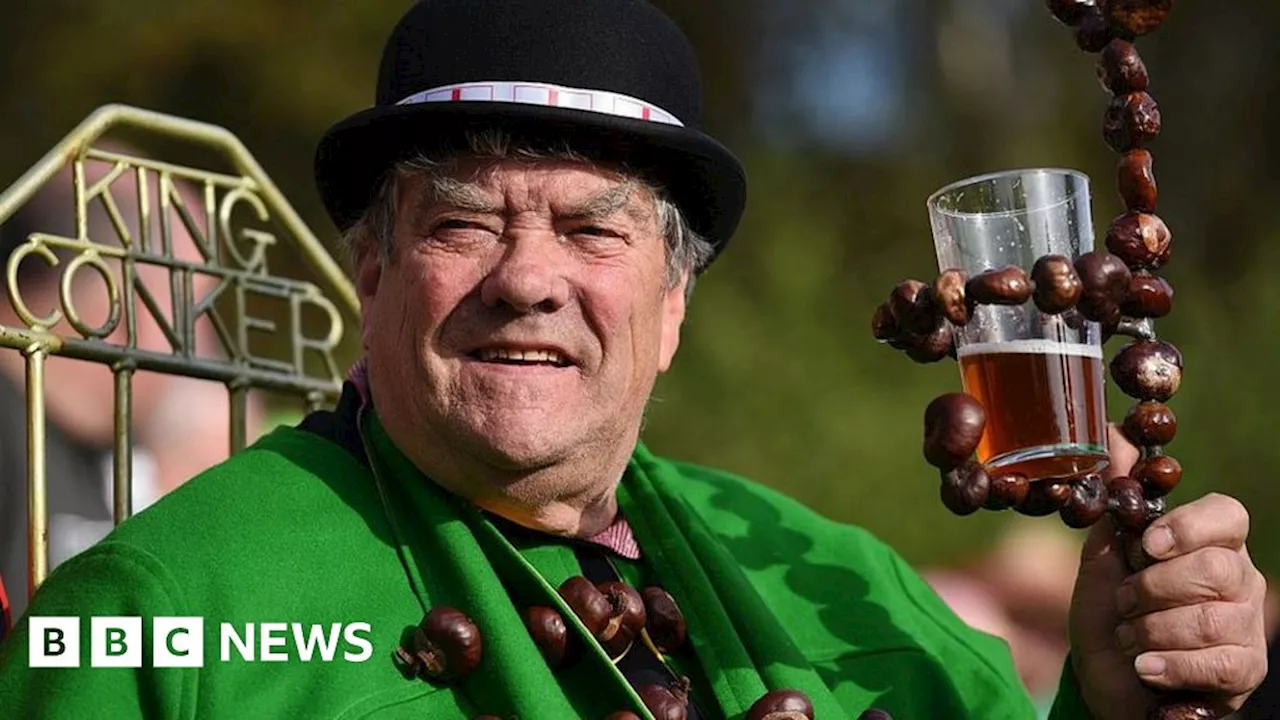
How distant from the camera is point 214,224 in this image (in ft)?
12.0

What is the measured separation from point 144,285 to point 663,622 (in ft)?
3.80

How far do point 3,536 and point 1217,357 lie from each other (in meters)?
5.81

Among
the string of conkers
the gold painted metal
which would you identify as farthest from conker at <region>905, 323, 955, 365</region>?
the gold painted metal

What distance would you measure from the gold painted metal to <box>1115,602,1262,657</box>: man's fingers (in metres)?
1.72

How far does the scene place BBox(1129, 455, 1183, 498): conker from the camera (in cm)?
265

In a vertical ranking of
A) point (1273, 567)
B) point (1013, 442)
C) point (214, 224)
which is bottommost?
point (1273, 567)

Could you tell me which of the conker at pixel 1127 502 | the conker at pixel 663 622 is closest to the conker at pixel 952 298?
the conker at pixel 1127 502

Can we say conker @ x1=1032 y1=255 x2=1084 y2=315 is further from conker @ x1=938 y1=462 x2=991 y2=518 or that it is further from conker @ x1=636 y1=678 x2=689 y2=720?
conker @ x1=636 y1=678 x2=689 y2=720

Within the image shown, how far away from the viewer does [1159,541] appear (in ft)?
8.73

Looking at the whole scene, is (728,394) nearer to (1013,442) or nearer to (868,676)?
(868,676)

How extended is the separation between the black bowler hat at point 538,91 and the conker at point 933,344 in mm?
594

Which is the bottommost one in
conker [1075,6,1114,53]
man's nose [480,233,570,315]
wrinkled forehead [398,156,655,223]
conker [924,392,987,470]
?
conker [924,392,987,470]

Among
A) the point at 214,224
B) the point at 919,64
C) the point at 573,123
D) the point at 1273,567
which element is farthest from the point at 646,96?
the point at 919,64

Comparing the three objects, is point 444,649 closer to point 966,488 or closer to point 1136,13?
point 966,488
